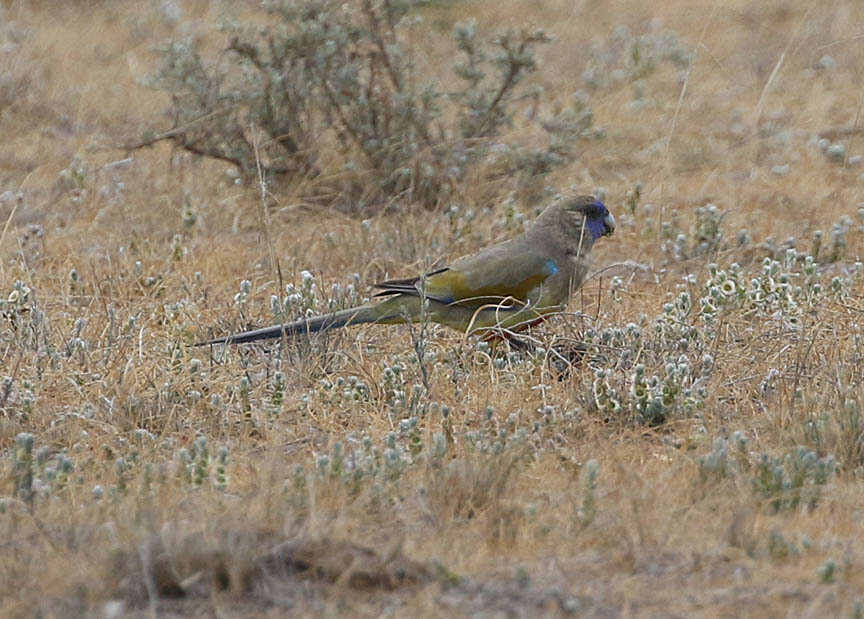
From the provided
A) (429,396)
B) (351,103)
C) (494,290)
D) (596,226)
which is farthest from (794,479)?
(351,103)

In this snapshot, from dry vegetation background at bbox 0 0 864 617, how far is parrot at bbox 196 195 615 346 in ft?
0.39

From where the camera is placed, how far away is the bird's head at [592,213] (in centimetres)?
600

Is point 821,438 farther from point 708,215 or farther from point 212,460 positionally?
point 708,215

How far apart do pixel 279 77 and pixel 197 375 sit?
10.2 feet

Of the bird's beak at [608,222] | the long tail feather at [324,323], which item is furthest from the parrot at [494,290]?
the bird's beak at [608,222]

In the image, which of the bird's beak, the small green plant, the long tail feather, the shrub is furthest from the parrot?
the shrub

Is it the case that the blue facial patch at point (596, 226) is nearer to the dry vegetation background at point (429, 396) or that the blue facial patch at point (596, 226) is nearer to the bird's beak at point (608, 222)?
the bird's beak at point (608, 222)

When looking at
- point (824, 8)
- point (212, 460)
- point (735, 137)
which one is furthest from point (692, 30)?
point (212, 460)

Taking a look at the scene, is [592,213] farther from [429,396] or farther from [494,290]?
[429,396]

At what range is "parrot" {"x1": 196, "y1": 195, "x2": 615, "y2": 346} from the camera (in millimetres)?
5512

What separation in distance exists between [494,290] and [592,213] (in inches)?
27.4

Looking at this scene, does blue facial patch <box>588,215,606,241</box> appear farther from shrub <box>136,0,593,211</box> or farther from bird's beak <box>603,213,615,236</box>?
shrub <box>136,0,593,211</box>

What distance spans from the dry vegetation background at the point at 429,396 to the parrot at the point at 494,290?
12cm

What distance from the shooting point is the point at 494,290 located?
5.65 m
